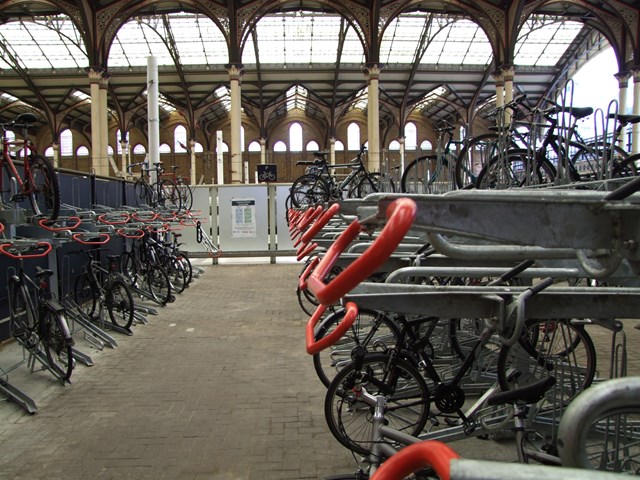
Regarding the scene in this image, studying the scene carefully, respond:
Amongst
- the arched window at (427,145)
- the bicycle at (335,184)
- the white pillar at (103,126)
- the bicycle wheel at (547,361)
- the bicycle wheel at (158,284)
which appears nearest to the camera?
the bicycle wheel at (547,361)

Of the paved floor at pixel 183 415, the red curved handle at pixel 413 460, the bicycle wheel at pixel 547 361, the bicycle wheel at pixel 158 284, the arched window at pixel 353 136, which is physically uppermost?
the arched window at pixel 353 136

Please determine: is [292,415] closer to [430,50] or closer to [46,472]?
[46,472]

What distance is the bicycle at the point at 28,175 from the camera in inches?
255

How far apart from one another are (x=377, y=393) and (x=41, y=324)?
4389 millimetres

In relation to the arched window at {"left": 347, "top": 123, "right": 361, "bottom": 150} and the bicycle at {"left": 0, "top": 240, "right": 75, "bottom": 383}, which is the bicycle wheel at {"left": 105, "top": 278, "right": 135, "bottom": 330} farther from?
the arched window at {"left": 347, "top": 123, "right": 361, "bottom": 150}

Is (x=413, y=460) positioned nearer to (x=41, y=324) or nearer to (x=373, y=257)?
(x=373, y=257)

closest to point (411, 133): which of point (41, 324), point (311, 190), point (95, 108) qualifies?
point (95, 108)

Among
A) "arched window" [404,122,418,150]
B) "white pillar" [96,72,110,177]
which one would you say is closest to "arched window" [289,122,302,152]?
"arched window" [404,122,418,150]

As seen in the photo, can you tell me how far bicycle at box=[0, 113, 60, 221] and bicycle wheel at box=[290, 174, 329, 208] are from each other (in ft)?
14.2

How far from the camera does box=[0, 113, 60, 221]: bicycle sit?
647cm

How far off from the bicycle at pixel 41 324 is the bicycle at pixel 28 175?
2.27 feet

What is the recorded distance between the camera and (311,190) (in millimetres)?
9984

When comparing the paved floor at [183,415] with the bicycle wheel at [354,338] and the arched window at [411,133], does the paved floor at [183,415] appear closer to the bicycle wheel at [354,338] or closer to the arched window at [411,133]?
the bicycle wheel at [354,338]

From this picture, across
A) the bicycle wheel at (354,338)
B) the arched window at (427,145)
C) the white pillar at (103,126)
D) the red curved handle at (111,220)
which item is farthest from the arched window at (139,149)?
the bicycle wheel at (354,338)
